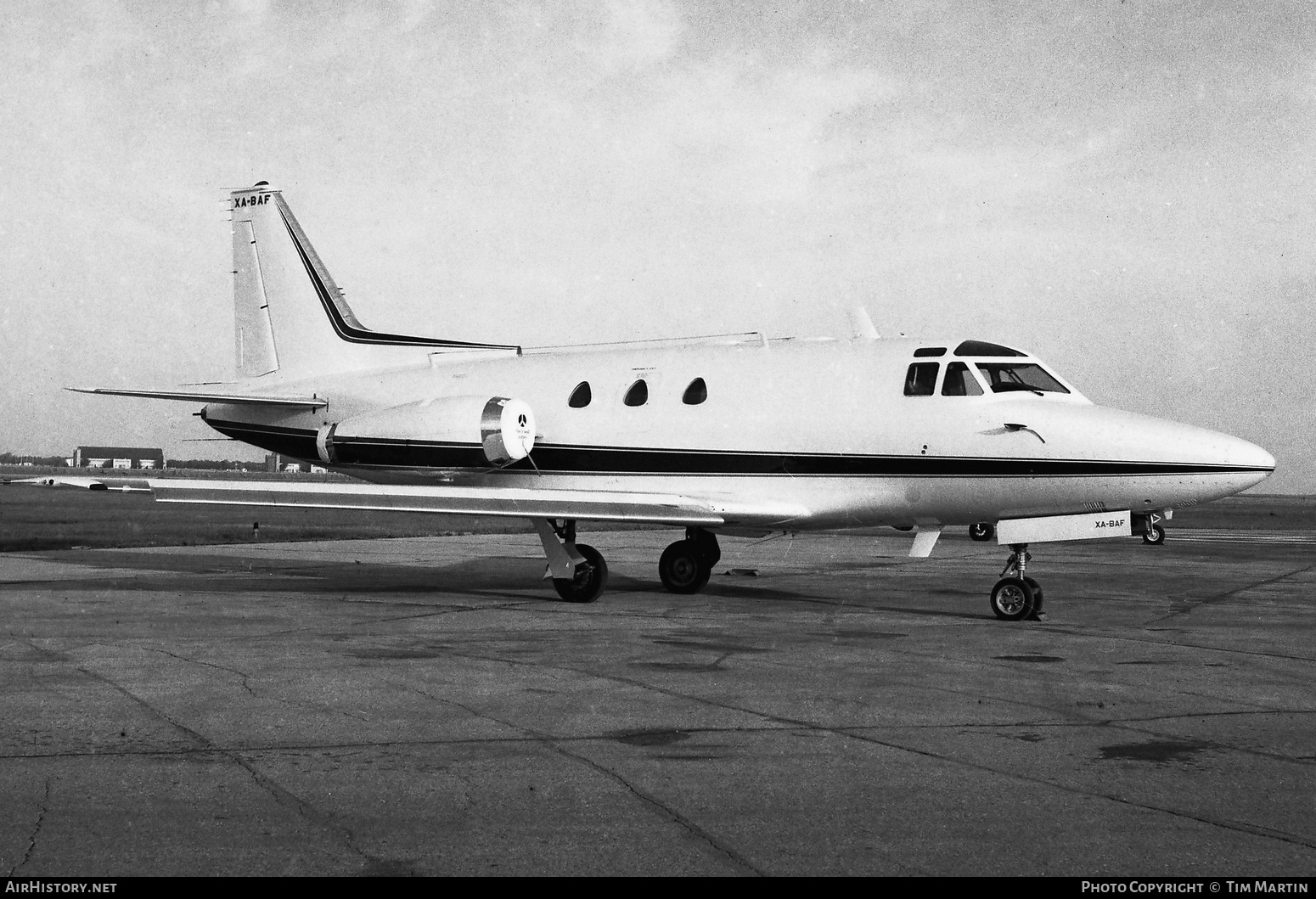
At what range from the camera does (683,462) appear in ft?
51.3

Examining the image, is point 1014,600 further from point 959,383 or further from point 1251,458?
point 1251,458

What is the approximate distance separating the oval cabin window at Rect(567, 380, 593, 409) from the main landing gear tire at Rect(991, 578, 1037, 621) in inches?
248

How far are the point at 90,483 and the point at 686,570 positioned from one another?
25.9 ft

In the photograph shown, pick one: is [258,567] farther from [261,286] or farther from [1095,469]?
[1095,469]

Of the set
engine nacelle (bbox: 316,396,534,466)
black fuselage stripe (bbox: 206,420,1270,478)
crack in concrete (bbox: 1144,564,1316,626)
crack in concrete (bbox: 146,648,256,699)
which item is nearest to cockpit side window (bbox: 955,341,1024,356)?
black fuselage stripe (bbox: 206,420,1270,478)

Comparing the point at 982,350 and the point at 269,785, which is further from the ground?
the point at 982,350

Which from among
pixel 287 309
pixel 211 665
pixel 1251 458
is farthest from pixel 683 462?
pixel 287 309

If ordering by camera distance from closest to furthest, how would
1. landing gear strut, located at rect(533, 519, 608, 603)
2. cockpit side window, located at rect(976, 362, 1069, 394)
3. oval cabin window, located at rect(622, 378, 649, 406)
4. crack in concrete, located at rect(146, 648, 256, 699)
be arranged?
1. crack in concrete, located at rect(146, 648, 256, 699)
2. cockpit side window, located at rect(976, 362, 1069, 394)
3. landing gear strut, located at rect(533, 519, 608, 603)
4. oval cabin window, located at rect(622, 378, 649, 406)

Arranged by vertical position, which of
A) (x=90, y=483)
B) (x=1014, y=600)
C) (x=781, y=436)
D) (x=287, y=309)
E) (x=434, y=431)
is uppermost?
(x=287, y=309)

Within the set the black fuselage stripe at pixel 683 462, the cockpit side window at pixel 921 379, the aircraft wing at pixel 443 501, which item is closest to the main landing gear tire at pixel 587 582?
the aircraft wing at pixel 443 501

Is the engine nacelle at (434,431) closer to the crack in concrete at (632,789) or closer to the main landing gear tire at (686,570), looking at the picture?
the main landing gear tire at (686,570)

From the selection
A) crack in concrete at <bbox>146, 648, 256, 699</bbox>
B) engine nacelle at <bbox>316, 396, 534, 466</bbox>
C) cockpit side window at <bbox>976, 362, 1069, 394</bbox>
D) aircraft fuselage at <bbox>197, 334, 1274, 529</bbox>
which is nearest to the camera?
crack in concrete at <bbox>146, 648, 256, 699</bbox>

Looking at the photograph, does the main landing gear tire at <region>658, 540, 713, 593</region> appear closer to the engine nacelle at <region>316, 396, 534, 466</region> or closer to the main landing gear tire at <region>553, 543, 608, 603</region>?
the main landing gear tire at <region>553, 543, 608, 603</region>

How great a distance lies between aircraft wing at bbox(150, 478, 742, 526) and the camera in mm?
14336
